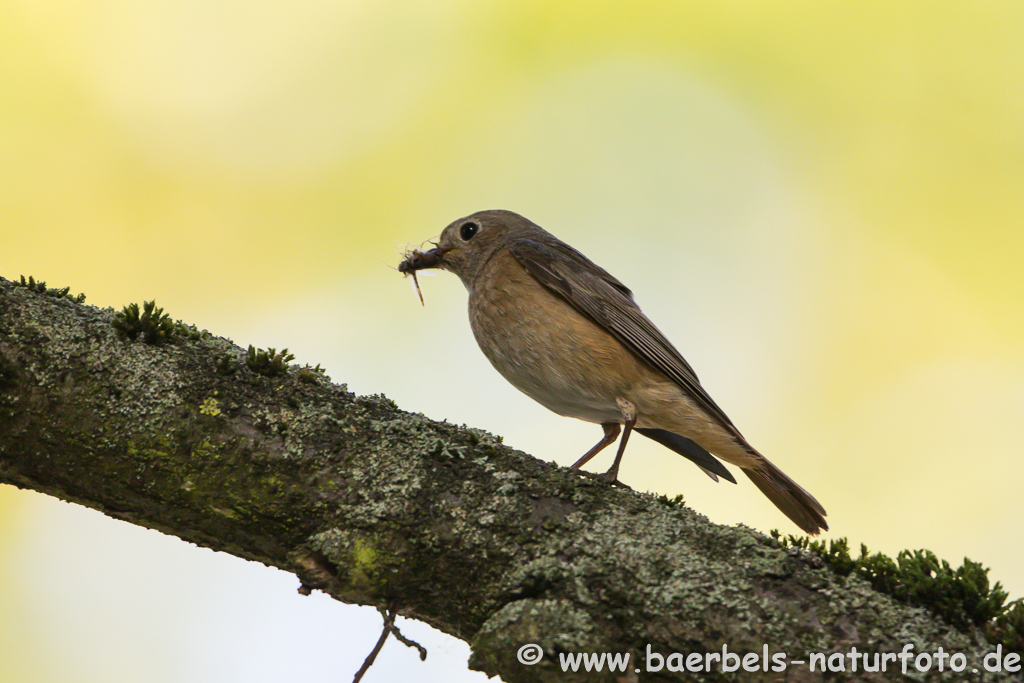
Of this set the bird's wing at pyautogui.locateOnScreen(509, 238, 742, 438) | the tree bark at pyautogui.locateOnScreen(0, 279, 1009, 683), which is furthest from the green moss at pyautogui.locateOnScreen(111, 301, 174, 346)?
the bird's wing at pyautogui.locateOnScreen(509, 238, 742, 438)

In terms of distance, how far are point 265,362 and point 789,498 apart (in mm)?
2797

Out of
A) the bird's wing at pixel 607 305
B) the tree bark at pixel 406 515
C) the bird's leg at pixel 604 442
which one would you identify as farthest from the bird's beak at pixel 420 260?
the tree bark at pixel 406 515

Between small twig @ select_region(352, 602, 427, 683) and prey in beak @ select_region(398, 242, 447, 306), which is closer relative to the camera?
small twig @ select_region(352, 602, 427, 683)

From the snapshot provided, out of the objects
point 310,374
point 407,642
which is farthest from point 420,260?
point 407,642

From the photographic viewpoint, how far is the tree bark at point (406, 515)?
2148 mm

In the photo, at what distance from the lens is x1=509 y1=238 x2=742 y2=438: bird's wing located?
4.15m

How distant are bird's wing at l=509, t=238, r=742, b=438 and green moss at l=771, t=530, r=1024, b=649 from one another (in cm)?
183

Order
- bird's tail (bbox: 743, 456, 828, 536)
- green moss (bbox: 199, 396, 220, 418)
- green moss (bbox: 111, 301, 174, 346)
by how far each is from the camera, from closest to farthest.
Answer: green moss (bbox: 199, 396, 220, 418) < green moss (bbox: 111, 301, 174, 346) < bird's tail (bbox: 743, 456, 828, 536)

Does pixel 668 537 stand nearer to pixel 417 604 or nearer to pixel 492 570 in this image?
pixel 492 570

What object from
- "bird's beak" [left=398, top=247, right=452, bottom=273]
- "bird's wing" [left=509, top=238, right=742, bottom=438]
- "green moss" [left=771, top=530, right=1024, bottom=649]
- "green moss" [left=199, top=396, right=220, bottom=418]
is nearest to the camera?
"green moss" [left=771, top=530, right=1024, bottom=649]

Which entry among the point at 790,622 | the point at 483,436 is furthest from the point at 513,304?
the point at 790,622

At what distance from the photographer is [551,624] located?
2178 millimetres

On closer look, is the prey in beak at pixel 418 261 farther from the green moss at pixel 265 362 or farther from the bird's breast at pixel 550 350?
the green moss at pixel 265 362

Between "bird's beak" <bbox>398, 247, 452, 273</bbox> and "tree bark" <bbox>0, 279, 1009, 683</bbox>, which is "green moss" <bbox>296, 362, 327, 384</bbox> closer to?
"tree bark" <bbox>0, 279, 1009, 683</bbox>
